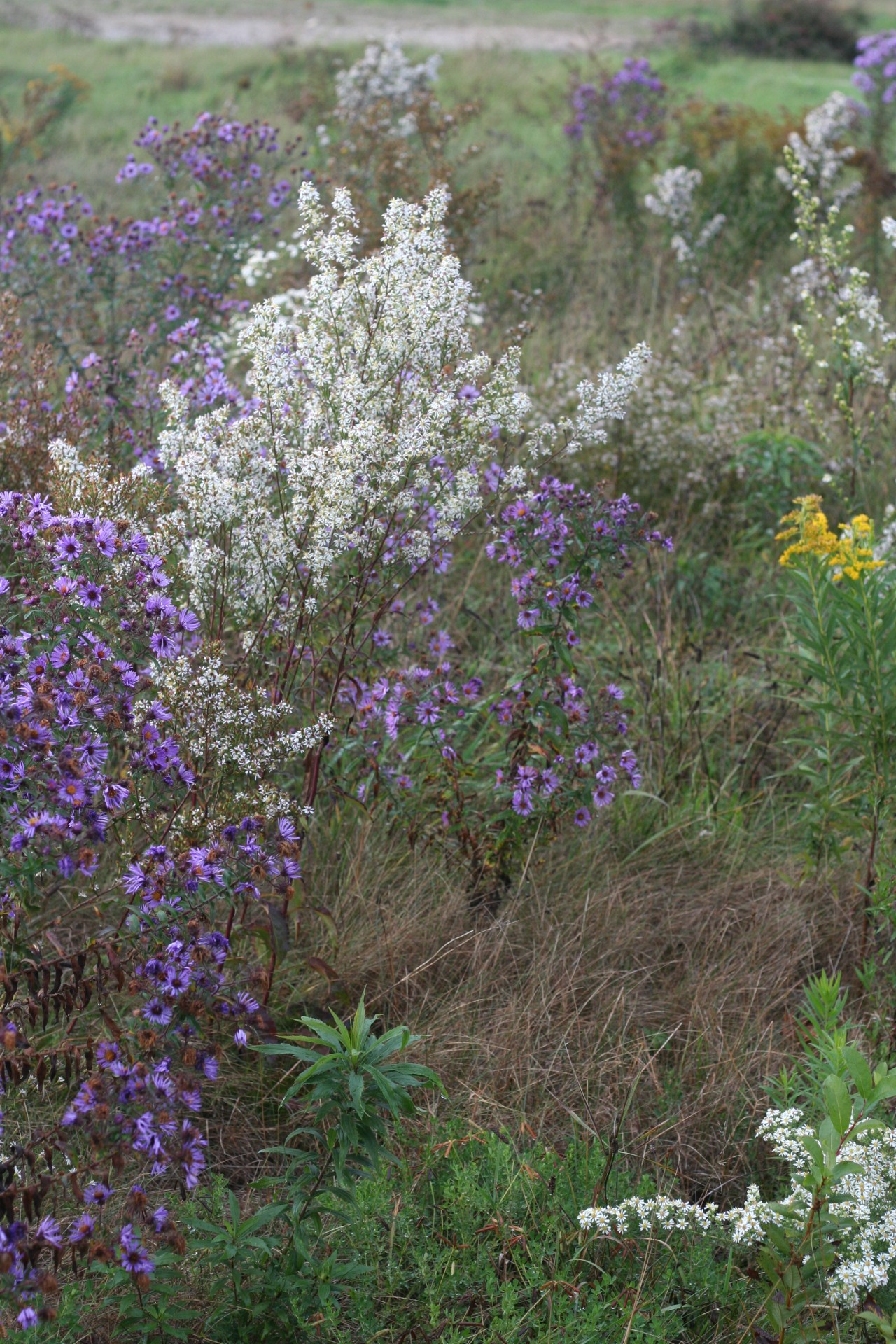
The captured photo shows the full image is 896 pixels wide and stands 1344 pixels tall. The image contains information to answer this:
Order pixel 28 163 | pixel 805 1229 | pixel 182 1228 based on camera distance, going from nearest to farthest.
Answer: pixel 805 1229
pixel 182 1228
pixel 28 163

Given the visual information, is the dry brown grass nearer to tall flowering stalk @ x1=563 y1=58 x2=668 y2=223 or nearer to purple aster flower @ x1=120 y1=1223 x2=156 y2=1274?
purple aster flower @ x1=120 y1=1223 x2=156 y2=1274

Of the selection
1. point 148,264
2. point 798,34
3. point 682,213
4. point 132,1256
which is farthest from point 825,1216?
point 798,34

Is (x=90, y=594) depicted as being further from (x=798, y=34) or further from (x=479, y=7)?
(x=479, y=7)

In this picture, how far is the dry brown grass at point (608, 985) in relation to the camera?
8.75 feet

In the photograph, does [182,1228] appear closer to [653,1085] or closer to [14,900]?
[14,900]

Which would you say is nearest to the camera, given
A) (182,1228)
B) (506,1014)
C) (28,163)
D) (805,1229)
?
(805,1229)

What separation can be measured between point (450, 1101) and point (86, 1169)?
103 centimetres

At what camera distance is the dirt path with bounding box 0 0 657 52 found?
2216 centimetres

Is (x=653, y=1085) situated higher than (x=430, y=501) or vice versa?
(x=430, y=501)

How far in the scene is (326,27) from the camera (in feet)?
80.5

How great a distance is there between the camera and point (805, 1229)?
198 centimetres

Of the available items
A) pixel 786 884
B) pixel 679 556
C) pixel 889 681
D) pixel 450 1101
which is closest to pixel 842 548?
pixel 889 681

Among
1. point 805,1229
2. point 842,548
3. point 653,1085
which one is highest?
point 842,548

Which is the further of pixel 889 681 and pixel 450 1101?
pixel 889 681
